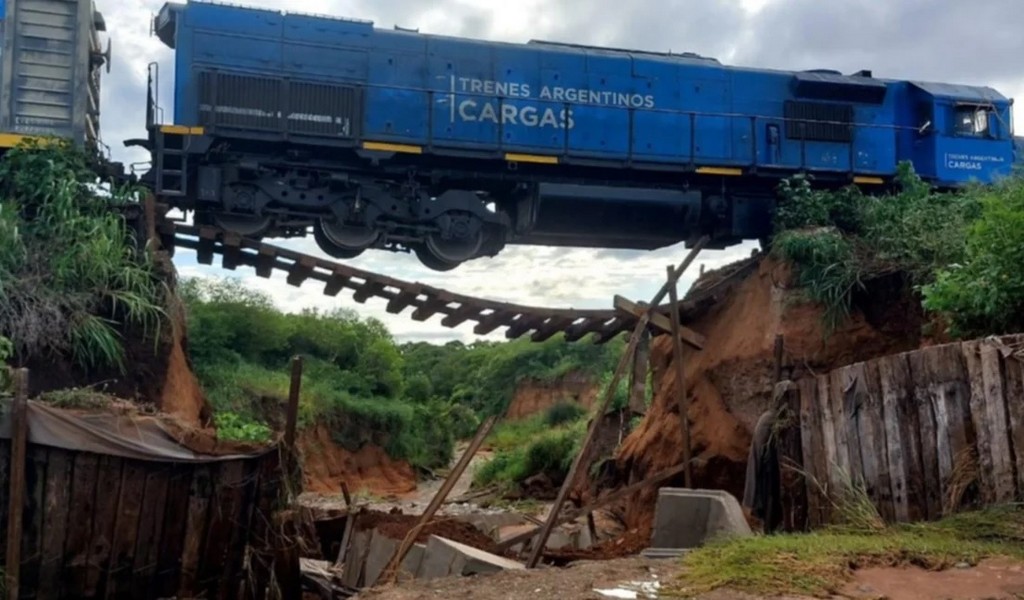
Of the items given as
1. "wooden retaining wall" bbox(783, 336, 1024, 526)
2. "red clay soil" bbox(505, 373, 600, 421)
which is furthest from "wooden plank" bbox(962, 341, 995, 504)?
"red clay soil" bbox(505, 373, 600, 421)

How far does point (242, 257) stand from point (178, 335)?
5.15 feet

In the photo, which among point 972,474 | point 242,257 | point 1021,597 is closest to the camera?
point 1021,597

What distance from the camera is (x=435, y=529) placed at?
12508 millimetres

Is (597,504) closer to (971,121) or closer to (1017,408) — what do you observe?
(1017,408)

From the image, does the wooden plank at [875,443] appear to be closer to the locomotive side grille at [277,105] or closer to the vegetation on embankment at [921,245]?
the vegetation on embankment at [921,245]

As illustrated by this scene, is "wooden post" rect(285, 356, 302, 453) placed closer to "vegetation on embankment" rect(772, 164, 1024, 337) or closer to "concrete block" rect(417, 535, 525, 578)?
"concrete block" rect(417, 535, 525, 578)

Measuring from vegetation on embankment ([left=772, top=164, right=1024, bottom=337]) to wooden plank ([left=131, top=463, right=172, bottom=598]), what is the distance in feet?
25.7

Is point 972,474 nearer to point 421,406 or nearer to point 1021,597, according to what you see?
point 1021,597

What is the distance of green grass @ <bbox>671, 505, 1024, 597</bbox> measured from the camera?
20.6ft

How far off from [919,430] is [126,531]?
7135 mm

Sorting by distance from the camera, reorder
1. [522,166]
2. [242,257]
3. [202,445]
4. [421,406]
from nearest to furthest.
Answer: [202,445], [242,257], [522,166], [421,406]

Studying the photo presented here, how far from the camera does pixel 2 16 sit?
14.2m

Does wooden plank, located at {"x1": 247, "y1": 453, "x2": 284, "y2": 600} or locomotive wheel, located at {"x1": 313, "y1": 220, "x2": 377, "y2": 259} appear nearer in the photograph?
wooden plank, located at {"x1": 247, "y1": 453, "x2": 284, "y2": 600}

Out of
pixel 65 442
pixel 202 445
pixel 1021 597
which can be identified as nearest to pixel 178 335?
pixel 202 445
